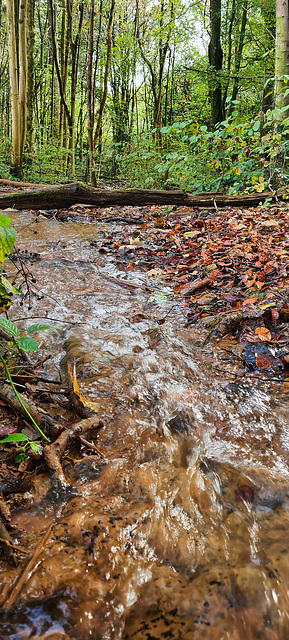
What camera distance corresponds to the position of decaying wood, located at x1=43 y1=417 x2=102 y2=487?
135 cm

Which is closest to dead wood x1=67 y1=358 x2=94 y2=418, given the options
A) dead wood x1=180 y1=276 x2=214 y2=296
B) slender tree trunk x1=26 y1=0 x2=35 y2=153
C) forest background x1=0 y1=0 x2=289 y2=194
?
dead wood x1=180 y1=276 x2=214 y2=296

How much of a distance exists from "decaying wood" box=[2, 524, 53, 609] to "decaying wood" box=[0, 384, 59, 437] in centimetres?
46

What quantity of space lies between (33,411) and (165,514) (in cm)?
72

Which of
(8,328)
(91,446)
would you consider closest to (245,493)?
(91,446)

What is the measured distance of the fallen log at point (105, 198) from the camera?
7.04 meters

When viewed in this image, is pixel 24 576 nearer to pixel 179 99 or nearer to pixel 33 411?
pixel 33 411

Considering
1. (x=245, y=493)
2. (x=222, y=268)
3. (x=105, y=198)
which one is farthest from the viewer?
(x=105, y=198)

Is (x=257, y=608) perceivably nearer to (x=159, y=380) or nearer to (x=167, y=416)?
(x=167, y=416)

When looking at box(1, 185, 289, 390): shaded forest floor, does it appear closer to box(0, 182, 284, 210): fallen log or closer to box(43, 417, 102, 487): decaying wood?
box(0, 182, 284, 210): fallen log

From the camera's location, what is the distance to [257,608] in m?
1.01

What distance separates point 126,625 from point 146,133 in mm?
11996

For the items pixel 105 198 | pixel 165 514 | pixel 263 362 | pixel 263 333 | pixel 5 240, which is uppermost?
pixel 105 198

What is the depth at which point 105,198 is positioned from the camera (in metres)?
7.56

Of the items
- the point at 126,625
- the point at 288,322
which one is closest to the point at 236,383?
the point at 288,322
